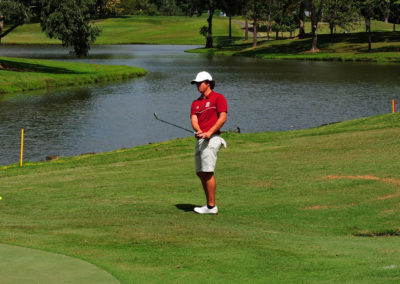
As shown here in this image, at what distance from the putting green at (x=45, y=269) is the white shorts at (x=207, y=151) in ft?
14.1

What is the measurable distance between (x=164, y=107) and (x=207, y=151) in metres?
42.5

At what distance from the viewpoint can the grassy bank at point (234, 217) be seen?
9.39m

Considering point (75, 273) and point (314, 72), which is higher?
point (75, 273)

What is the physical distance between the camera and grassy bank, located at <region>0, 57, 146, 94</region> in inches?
2731

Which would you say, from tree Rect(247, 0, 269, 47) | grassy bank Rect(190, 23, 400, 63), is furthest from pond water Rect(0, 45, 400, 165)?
tree Rect(247, 0, 269, 47)

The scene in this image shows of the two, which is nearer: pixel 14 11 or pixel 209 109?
pixel 209 109

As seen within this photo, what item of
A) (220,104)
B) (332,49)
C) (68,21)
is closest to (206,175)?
(220,104)

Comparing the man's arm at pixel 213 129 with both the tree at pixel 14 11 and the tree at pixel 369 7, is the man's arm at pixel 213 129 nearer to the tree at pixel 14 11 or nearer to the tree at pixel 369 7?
the tree at pixel 14 11

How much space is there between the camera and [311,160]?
844 inches

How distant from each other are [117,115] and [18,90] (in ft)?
67.9

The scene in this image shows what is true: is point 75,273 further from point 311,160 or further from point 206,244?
point 311,160

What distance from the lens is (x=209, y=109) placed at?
43.8 ft

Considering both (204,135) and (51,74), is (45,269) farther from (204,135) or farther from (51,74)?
(51,74)

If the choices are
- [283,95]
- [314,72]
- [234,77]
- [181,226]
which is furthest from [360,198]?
[314,72]
